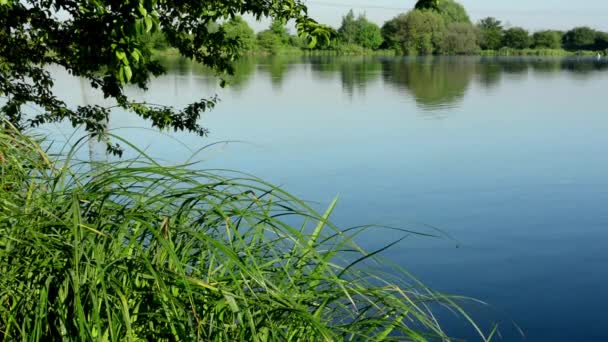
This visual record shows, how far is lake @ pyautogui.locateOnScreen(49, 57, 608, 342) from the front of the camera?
8945 mm

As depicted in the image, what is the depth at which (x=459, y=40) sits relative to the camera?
119 meters

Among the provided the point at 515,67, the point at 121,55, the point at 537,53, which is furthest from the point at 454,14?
the point at 121,55

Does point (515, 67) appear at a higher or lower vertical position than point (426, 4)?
lower

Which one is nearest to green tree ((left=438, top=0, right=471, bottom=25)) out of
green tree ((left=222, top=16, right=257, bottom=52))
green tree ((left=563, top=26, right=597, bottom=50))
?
green tree ((left=563, top=26, right=597, bottom=50))

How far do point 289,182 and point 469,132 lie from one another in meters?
9.50

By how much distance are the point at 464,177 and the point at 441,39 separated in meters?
109

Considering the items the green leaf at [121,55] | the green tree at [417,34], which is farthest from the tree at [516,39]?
the green leaf at [121,55]

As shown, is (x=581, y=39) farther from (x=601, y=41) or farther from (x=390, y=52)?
(x=390, y=52)

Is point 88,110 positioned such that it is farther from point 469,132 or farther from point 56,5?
point 469,132

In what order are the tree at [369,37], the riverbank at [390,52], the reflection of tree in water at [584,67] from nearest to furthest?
the reflection of tree in water at [584,67]
the riverbank at [390,52]
the tree at [369,37]

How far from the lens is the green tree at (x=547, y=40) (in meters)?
131

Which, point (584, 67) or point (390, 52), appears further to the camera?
point (390, 52)

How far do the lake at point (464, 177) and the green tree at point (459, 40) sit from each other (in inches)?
3491

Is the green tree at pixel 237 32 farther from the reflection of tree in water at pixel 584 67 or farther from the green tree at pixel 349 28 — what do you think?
the green tree at pixel 349 28
